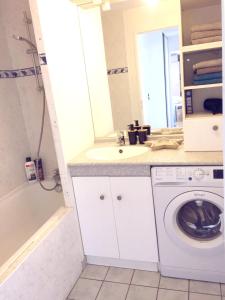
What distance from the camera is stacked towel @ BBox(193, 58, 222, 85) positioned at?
168cm

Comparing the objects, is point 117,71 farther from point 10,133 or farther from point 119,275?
point 119,275

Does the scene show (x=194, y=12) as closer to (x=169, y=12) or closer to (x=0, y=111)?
(x=169, y=12)

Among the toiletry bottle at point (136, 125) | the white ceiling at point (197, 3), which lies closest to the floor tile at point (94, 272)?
the toiletry bottle at point (136, 125)

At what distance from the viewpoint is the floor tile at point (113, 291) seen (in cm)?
A: 176

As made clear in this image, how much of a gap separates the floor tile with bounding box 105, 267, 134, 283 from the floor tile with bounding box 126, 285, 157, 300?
85mm

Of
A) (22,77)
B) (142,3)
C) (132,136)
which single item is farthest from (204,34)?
(22,77)

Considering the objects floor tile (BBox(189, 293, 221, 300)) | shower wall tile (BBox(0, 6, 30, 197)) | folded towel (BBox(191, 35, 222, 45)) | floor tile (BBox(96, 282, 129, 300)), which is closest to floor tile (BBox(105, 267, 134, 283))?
floor tile (BBox(96, 282, 129, 300))

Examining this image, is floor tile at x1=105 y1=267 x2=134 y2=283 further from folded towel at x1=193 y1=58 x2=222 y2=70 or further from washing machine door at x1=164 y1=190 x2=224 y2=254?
folded towel at x1=193 y1=58 x2=222 y2=70

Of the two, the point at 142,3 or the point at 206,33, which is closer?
the point at 206,33

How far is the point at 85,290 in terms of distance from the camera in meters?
1.85

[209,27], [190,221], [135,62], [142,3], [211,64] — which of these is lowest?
[190,221]

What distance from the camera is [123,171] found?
1.76 metres

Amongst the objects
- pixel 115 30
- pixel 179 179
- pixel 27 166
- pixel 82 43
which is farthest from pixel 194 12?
pixel 27 166

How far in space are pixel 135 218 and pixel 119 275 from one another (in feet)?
1.58
